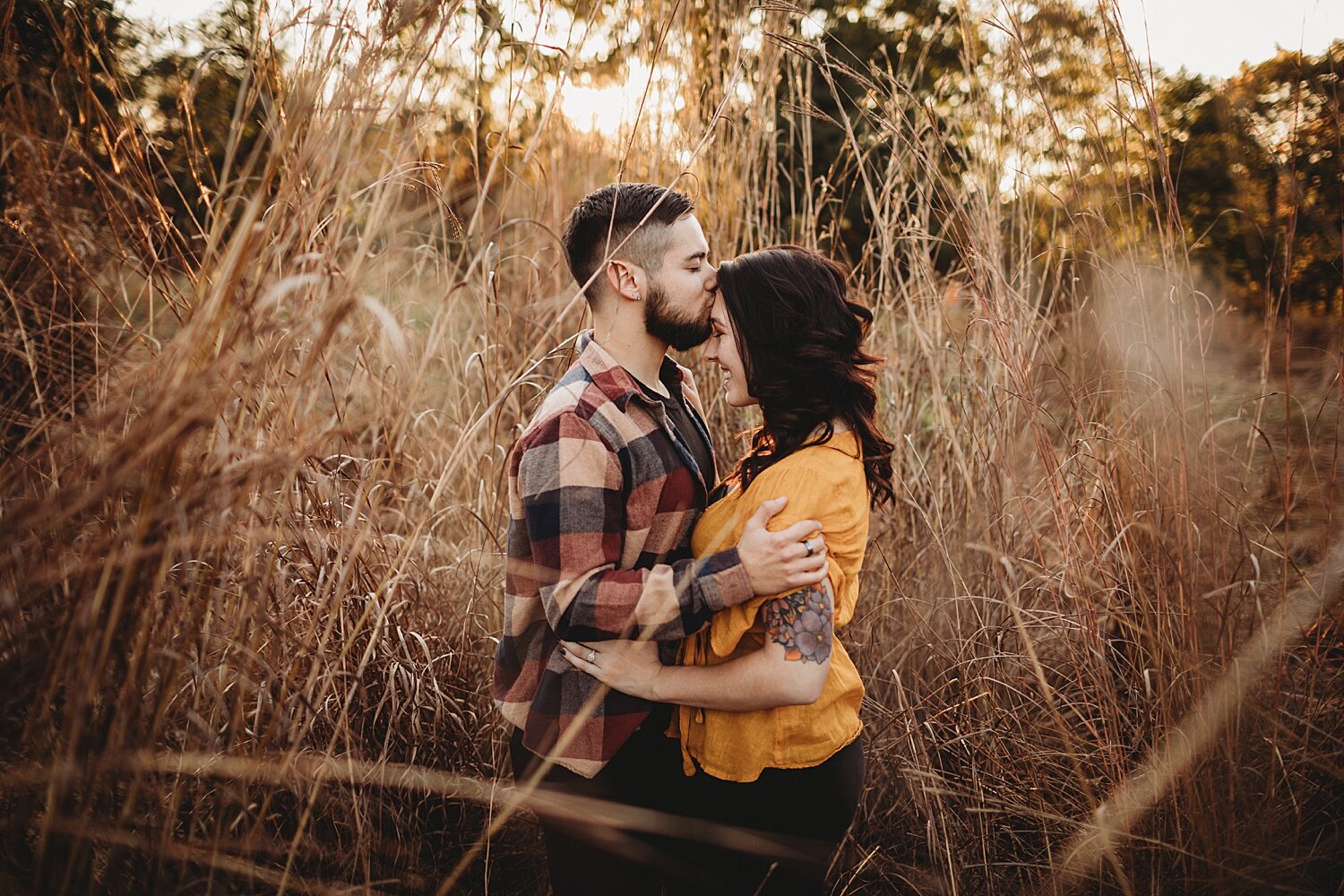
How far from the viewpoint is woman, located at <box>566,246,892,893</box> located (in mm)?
1267

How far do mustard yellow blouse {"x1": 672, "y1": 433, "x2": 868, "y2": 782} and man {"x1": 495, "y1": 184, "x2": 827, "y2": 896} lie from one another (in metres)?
0.07

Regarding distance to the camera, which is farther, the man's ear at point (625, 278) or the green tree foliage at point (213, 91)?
the man's ear at point (625, 278)

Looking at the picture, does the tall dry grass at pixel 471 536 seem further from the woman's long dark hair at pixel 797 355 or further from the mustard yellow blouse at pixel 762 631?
the mustard yellow blouse at pixel 762 631

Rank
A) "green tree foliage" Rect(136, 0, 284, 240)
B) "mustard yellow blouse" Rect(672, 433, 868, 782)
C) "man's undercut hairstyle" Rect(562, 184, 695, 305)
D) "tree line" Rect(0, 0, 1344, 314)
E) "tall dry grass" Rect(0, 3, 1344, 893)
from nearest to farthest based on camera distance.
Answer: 1. "tall dry grass" Rect(0, 3, 1344, 893)
2. "green tree foliage" Rect(136, 0, 284, 240)
3. "mustard yellow blouse" Rect(672, 433, 868, 782)
4. "tree line" Rect(0, 0, 1344, 314)
5. "man's undercut hairstyle" Rect(562, 184, 695, 305)

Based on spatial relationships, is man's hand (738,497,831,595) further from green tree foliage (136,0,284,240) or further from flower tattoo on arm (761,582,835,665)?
green tree foliage (136,0,284,240)

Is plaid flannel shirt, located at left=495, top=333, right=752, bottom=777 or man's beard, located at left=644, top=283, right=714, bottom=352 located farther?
man's beard, located at left=644, top=283, right=714, bottom=352

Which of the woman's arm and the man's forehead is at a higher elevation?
the man's forehead

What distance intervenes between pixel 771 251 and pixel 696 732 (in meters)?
0.98

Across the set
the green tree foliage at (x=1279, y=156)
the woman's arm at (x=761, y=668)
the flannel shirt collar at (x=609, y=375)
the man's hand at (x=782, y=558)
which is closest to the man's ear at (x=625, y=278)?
the flannel shirt collar at (x=609, y=375)

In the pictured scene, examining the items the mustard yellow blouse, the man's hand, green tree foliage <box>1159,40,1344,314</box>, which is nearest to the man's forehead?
the mustard yellow blouse

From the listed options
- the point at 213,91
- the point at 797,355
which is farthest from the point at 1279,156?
the point at 213,91

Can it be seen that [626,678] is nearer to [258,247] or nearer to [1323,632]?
[258,247]

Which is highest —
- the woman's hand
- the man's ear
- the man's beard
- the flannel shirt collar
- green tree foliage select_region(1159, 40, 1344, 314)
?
green tree foliage select_region(1159, 40, 1344, 314)

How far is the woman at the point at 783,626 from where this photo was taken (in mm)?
1267
